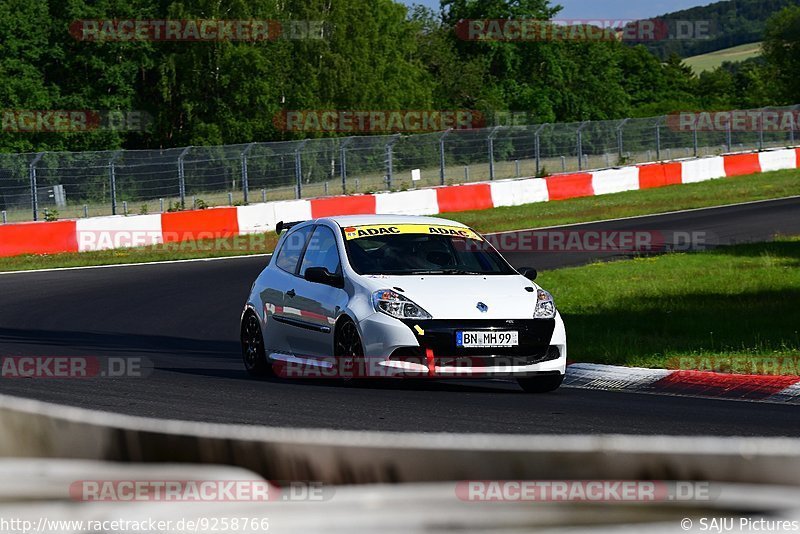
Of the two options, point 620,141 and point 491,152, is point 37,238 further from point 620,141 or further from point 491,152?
point 620,141

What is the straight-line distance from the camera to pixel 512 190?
35.3 meters

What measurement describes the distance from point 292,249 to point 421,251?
Result: 1.33 m

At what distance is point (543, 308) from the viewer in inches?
392

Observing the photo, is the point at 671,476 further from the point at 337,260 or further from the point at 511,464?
the point at 337,260

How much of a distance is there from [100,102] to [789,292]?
162 ft

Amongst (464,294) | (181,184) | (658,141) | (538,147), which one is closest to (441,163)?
(538,147)

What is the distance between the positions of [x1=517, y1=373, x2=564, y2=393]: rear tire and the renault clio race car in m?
0.01

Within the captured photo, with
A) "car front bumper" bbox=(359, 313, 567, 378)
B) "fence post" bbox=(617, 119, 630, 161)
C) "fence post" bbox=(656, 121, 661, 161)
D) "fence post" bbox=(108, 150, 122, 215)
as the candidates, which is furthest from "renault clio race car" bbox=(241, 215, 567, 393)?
"fence post" bbox=(656, 121, 661, 161)

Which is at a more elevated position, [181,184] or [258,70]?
[258,70]

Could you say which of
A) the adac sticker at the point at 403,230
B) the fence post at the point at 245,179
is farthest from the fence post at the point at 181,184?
the adac sticker at the point at 403,230

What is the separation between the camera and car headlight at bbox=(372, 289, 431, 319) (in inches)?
380

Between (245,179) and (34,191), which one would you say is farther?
(245,179)

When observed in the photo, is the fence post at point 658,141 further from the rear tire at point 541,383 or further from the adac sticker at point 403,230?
the rear tire at point 541,383

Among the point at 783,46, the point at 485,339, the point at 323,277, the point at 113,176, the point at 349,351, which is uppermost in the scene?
the point at 783,46
